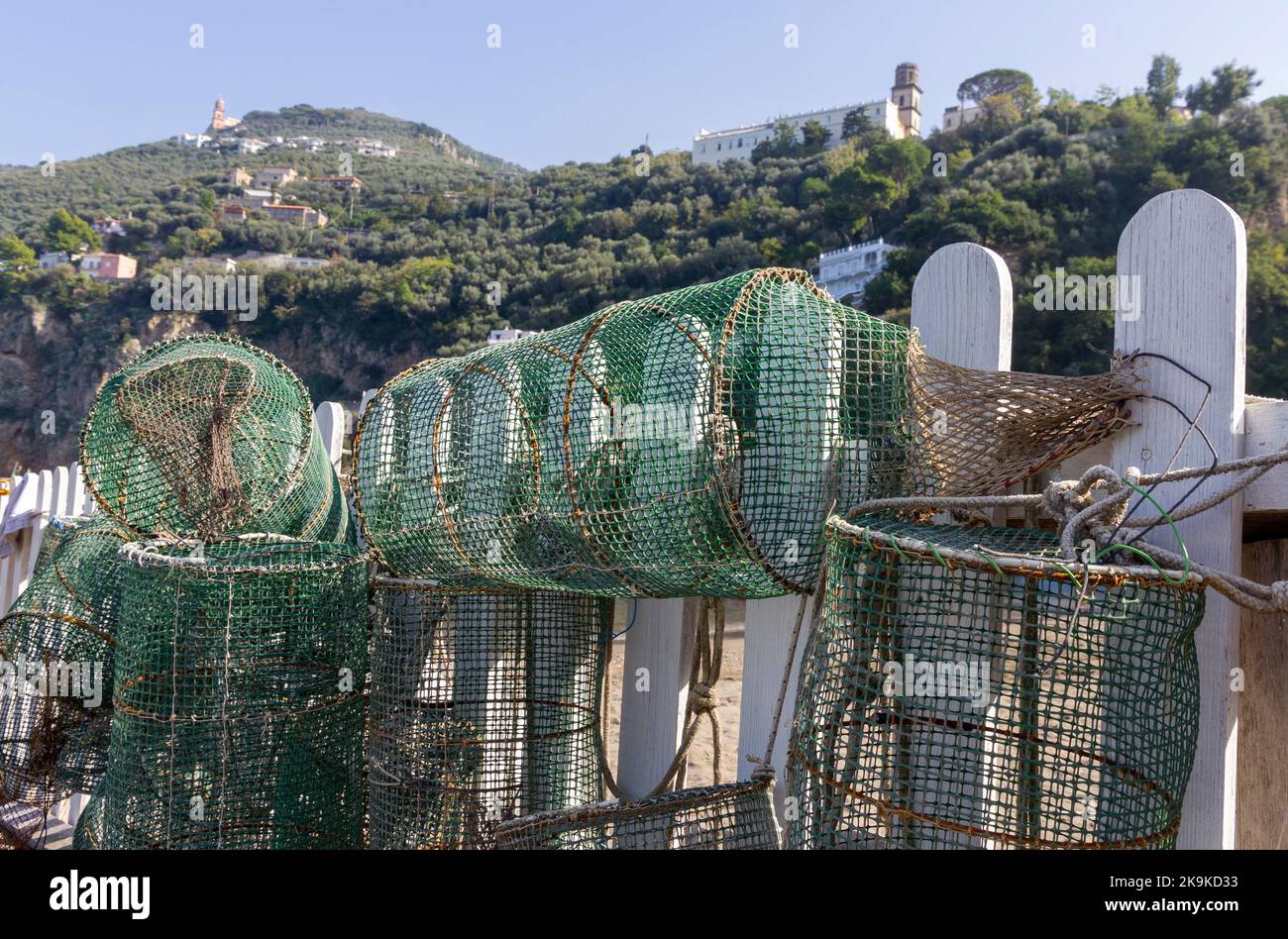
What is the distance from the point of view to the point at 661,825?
2.10 metres

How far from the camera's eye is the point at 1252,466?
1549 millimetres

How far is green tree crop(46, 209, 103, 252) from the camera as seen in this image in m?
54.8

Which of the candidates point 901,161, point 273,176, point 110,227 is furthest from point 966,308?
point 273,176

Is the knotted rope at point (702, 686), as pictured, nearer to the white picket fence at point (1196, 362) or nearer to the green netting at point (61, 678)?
the white picket fence at point (1196, 362)

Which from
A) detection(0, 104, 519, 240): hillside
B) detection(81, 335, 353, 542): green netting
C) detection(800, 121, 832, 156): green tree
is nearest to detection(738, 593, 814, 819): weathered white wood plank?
detection(81, 335, 353, 542): green netting

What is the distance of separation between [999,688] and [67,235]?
64102 mm

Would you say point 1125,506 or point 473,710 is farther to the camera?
point 473,710

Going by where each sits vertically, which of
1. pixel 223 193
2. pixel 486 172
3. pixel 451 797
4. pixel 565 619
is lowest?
pixel 451 797

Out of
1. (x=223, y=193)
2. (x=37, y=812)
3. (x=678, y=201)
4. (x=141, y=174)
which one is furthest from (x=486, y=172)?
(x=37, y=812)

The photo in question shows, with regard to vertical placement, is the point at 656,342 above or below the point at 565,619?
above

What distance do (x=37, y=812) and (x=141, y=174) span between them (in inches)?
3166

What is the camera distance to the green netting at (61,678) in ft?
11.0

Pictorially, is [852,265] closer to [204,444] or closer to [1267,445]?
[204,444]
